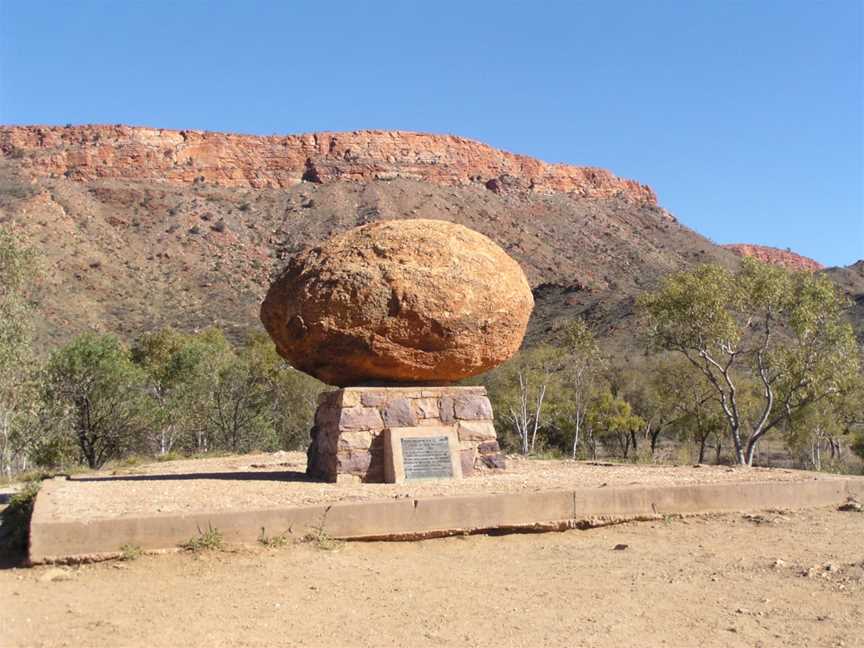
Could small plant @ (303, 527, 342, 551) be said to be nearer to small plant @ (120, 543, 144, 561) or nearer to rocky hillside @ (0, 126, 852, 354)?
small plant @ (120, 543, 144, 561)

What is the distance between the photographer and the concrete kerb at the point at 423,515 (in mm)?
5980

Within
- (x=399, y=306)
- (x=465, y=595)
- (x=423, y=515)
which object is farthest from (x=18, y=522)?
(x=465, y=595)

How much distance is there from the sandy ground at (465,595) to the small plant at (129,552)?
2.8 inches

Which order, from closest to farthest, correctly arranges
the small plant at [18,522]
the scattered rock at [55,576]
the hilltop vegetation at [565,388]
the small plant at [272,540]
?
the scattered rock at [55,576] < the small plant at [272,540] < the small plant at [18,522] < the hilltop vegetation at [565,388]

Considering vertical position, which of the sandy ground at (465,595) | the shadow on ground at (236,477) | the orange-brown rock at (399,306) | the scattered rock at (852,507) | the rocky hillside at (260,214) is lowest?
the sandy ground at (465,595)

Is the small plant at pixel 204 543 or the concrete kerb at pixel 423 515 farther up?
the concrete kerb at pixel 423 515

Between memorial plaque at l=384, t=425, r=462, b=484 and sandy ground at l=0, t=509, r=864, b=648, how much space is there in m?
1.93

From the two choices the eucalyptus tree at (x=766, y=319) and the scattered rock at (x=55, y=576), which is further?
the eucalyptus tree at (x=766, y=319)

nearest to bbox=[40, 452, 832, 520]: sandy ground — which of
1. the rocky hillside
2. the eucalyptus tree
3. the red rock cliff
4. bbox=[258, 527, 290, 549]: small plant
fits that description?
bbox=[258, 527, 290, 549]: small plant

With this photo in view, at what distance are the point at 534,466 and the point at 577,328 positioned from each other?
15.5 meters

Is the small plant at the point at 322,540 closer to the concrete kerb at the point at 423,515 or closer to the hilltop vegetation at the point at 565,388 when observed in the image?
the concrete kerb at the point at 423,515

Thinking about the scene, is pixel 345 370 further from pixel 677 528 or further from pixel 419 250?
pixel 677 528

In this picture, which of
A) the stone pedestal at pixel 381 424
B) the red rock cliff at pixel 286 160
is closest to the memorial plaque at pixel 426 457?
the stone pedestal at pixel 381 424

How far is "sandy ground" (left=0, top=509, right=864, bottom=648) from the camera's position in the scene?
4539 mm
